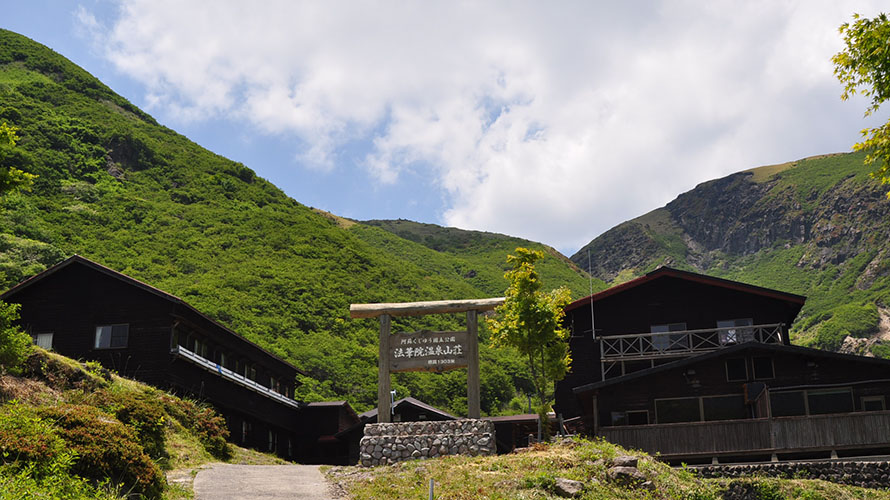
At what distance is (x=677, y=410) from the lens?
31766mm

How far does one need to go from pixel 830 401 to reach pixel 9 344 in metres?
29.7

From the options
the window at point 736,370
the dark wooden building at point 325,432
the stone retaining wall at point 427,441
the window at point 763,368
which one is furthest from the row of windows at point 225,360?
the window at point 763,368

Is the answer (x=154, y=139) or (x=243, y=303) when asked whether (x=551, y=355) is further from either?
(x=154, y=139)

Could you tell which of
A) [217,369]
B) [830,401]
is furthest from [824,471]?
[217,369]

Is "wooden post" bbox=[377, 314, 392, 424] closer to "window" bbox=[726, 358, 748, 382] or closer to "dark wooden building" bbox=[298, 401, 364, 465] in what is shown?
"window" bbox=[726, 358, 748, 382]

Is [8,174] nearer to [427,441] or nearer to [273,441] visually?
[427,441]

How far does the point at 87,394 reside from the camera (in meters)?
28.2

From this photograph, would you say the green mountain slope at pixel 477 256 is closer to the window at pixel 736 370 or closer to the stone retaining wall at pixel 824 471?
the window at pixel 736 370

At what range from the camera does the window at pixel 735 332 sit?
3675 cm

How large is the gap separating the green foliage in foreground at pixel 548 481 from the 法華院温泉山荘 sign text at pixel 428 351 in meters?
4.17

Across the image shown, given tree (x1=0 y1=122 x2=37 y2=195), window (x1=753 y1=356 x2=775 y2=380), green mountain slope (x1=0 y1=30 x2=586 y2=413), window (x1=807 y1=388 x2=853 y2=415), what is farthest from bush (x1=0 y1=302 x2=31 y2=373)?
green mountain slope (x1=0 y1=30 x2=586 y2=413)

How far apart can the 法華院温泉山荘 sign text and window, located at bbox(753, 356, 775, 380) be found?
11725 mm

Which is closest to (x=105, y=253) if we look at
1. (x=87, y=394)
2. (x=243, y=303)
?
(x=243, y=303)

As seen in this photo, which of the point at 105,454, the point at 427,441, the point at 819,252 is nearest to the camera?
the point at 105,454
